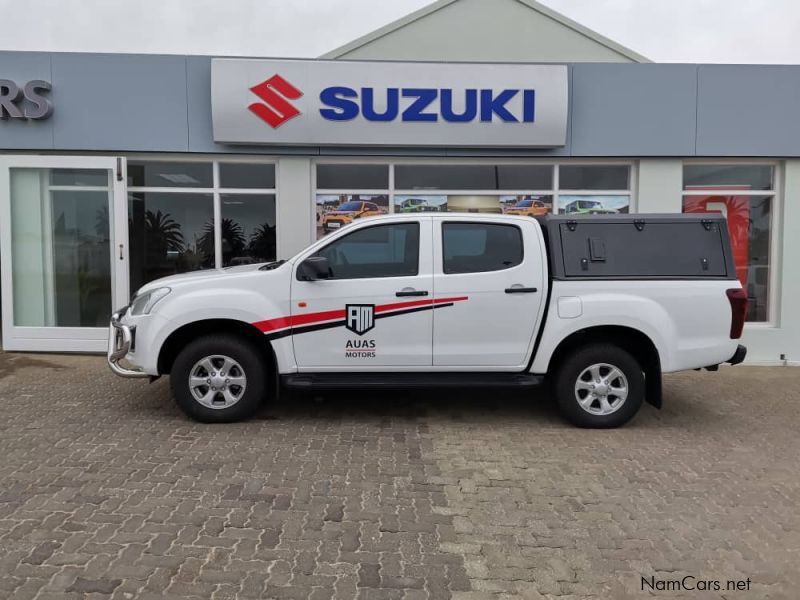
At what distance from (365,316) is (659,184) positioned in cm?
551

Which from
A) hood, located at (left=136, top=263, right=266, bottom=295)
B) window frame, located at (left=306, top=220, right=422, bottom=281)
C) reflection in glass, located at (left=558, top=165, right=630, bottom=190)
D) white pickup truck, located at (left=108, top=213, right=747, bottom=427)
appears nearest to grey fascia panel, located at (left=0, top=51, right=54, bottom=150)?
hood, located at (left=136, top=263, right=266, bottom=295)

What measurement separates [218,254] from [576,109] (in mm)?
5518

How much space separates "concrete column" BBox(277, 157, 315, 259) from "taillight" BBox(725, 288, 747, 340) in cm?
546

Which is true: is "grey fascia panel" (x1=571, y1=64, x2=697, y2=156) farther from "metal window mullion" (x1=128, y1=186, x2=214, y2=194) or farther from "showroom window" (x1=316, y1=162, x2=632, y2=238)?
"metal window mullion" (x1=128, y1=186, x2=214, y2=194)

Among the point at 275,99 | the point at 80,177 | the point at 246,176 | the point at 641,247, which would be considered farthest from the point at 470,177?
the point at 80,177

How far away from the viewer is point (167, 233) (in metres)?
8.75

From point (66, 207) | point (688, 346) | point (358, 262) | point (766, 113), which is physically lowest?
point (688, 346)

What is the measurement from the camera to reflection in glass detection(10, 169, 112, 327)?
8.65 m

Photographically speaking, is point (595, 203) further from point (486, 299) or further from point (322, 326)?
point (322, 326)

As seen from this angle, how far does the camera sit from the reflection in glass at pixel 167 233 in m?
8.69

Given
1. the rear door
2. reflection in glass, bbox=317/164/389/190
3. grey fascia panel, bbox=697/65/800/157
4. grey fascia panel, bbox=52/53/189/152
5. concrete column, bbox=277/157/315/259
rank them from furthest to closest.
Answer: reflection in glass, bbox=317/164/389/190 → concrete column, bbox=277/157/315/259 → grey fascia panel, bbox=697/65/800/157 → grey fascia panel, bbox=52/53/189/152 → the rear door

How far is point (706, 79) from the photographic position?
830cm

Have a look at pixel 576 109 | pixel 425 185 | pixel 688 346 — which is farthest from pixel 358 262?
pixel 576 109

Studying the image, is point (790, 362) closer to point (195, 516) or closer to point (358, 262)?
point (358, 262)
